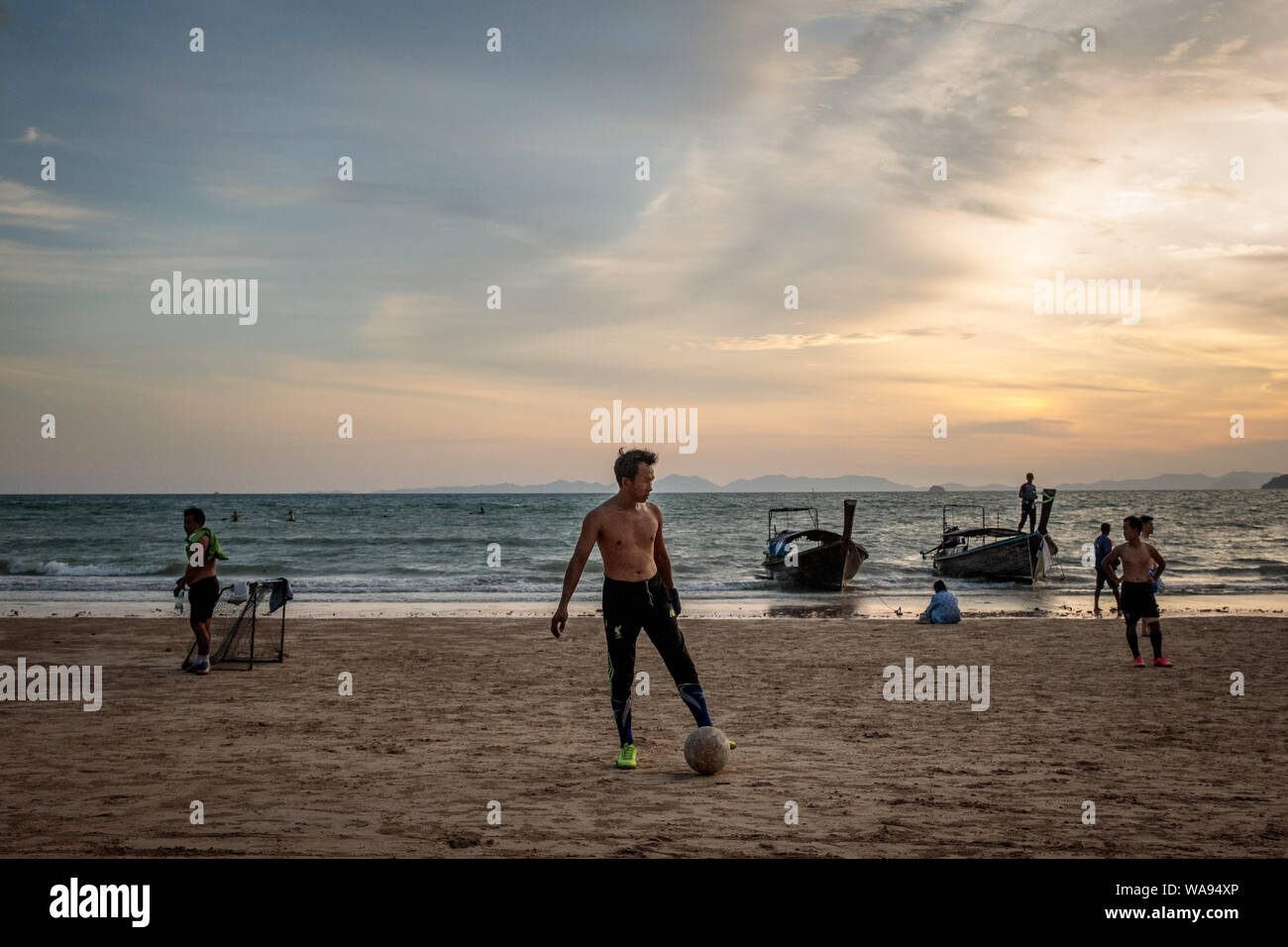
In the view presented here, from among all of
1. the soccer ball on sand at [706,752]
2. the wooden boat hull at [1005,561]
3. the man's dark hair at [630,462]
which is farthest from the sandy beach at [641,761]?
the wooden boat hull at [1005,561]

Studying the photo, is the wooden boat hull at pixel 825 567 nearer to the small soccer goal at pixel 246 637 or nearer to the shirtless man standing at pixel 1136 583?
the shirtless man standing at pixel 1136 583

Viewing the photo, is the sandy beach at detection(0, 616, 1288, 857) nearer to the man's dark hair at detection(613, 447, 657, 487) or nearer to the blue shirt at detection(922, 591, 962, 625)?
the man's dark hair at detection(613, 447, 657, 487)

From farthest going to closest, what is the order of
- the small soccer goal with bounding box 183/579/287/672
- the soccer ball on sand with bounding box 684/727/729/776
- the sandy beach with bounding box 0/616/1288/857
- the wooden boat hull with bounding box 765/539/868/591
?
the wooden boat hull with bounding box 765/539/868/591
the small soccer goal with bounding box 183/579/287/672
the soccer ball on sand with bounding box 684/727/729/776
the sandy beach with bounding box 0/616/1288/857

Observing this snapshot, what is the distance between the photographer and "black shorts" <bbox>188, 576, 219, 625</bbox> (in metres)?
10.8

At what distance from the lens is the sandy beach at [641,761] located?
17.0 ft

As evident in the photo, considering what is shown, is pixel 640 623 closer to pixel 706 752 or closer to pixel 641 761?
pixel 706 752

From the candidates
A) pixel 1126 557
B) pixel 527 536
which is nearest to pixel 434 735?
pixel 1126 557

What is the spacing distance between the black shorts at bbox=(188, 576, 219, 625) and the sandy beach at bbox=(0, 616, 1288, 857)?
79 centimetres

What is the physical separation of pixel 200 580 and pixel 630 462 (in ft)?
22.6

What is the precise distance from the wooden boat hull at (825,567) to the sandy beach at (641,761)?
1459 centimetres

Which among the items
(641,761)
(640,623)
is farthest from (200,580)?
(640,623)

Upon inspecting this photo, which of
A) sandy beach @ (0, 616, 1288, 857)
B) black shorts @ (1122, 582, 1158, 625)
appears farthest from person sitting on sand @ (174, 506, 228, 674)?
black shorts @ (1122, 582, 1158, 625)

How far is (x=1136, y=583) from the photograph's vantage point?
1152 cm

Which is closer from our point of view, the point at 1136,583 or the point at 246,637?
the point at 1136,583
